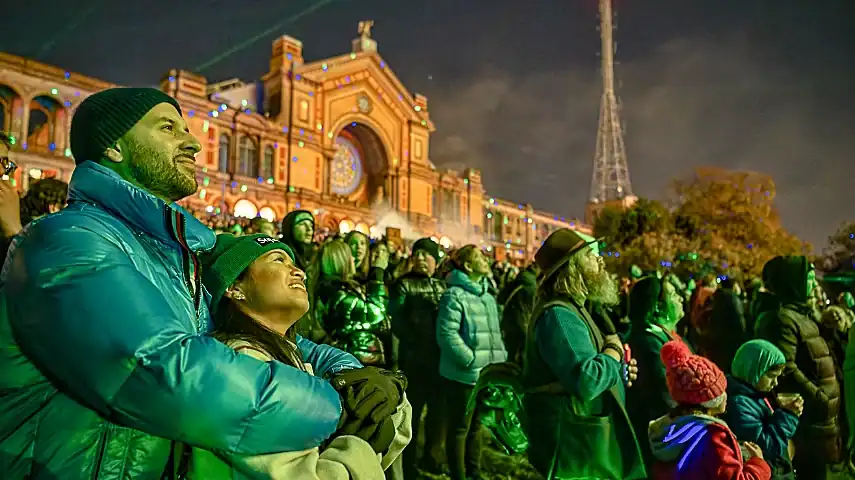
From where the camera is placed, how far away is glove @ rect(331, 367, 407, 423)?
1444mm

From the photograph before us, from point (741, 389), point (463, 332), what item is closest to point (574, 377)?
point (741, 389)

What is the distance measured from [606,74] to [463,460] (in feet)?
148

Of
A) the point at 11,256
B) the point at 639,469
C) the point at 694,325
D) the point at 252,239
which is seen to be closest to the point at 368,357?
the point at 639,469

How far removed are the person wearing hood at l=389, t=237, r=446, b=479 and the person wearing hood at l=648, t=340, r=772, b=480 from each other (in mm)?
2724

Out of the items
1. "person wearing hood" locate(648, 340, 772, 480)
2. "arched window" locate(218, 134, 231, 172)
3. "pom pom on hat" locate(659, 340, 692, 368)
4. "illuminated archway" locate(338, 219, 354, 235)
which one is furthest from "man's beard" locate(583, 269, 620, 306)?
"illuminated archway" locate(338, 219, 354, 235)

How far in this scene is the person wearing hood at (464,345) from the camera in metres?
5.05

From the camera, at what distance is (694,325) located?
343 inches

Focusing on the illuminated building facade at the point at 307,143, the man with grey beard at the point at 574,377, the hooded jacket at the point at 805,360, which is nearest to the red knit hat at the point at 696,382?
the man with grey beard at the point at 574,377

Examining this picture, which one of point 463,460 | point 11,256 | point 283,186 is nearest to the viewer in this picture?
point 11,256

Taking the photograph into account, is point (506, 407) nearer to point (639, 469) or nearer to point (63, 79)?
point (639, 469)

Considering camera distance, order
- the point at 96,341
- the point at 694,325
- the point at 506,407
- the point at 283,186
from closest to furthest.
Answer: the point at 96,341 → the point at 506,407 → the point at 694,325 → the point at 283,186

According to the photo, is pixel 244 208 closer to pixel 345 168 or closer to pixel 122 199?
pixel 345 168

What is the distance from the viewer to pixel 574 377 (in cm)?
313

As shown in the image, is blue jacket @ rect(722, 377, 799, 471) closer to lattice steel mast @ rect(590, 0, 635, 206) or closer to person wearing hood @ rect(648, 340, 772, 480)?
person wearing hood @ rect(648, 340, 772, 480)
